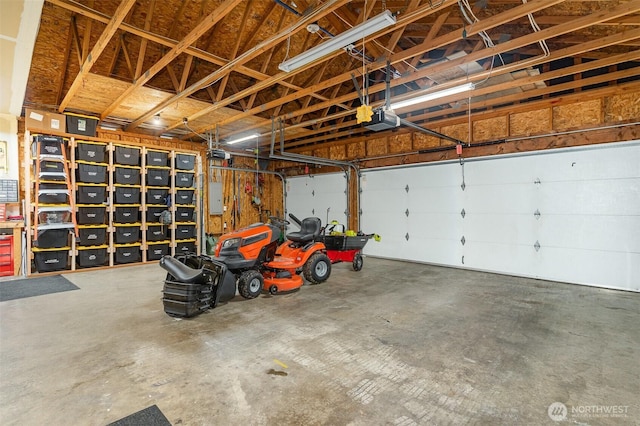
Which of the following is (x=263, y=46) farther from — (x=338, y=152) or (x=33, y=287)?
(x=338, y=152)

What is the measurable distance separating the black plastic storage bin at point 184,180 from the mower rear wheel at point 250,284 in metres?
3.98

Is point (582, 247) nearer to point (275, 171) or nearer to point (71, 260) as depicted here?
point (275, 171)

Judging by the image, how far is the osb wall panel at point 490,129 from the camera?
6008 millimetres

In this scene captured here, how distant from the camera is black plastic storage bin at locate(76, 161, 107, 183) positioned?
5.82 metres

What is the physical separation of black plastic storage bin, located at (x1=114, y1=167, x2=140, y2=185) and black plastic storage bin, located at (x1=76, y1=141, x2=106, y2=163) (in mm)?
354

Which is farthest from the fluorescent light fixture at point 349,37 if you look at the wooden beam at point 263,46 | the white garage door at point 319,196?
the white garage door at point 319,196

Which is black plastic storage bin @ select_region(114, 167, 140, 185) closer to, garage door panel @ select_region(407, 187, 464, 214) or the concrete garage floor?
the concrete garage floor

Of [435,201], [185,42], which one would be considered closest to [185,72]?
[185,42]

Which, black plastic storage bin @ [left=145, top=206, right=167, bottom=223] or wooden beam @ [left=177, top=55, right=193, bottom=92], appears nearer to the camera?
wooden beam @ [left=177, top=55, right=193, bottom=92]

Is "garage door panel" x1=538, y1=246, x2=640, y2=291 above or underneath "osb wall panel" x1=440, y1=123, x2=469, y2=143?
underneath

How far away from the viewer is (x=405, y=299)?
4191 millimetres

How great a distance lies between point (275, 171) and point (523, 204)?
7196 mm

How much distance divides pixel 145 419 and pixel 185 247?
18.9 ft

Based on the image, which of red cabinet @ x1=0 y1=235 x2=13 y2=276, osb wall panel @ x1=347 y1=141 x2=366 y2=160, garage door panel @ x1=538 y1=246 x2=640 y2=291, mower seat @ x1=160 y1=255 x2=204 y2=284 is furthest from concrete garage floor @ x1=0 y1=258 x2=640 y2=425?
osb wall panel @ x1=347 y1=141 x2=366 y2=160
